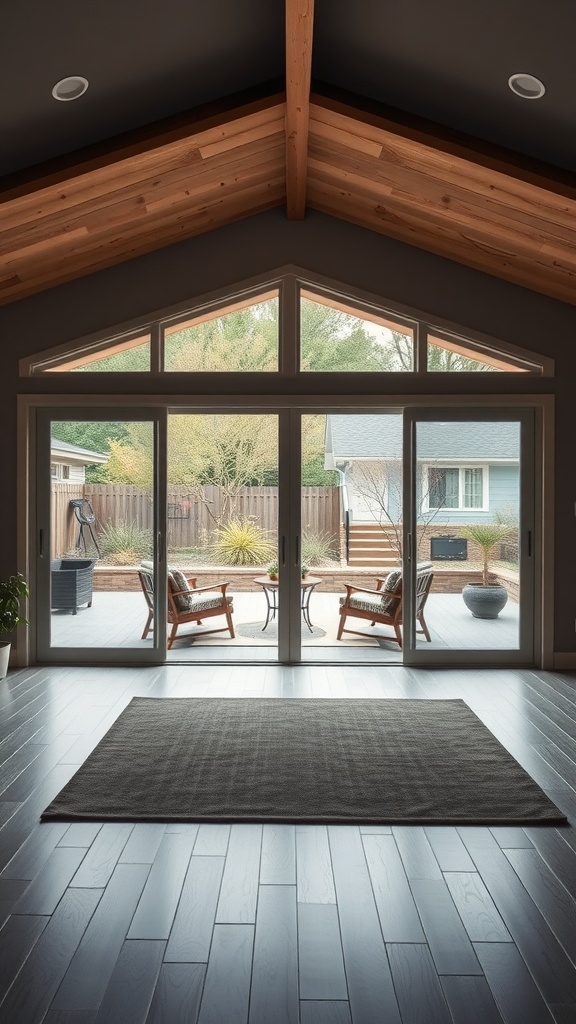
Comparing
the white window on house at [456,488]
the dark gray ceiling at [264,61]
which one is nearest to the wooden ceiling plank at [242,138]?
the dark gray ceiling at [264,61]

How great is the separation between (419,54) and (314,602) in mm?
4072

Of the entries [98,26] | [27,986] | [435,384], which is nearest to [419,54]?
[98,26]

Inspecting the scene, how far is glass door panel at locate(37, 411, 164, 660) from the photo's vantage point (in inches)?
254

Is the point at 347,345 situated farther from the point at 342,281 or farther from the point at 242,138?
the point at 242,138

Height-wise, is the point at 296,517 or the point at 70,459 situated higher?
the point at 70,459

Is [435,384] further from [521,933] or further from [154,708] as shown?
[521,933]

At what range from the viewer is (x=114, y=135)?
4867 millimetres

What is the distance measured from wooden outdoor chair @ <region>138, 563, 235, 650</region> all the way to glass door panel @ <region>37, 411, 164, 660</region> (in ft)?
0.06

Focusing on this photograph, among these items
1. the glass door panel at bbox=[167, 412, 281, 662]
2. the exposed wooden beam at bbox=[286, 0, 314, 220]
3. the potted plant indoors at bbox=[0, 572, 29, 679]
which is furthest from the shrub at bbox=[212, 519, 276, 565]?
the exposed wooden beam at bbox=[286, 0, 314, 220]

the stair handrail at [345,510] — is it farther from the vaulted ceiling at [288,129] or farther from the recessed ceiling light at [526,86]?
the recessed ceiling light at [526,86]

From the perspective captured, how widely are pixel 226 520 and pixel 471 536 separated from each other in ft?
6.59

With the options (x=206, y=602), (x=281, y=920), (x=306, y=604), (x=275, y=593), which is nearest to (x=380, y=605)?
(x=306, y=604)

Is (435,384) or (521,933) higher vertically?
(435,384)

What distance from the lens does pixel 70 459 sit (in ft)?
21.4
